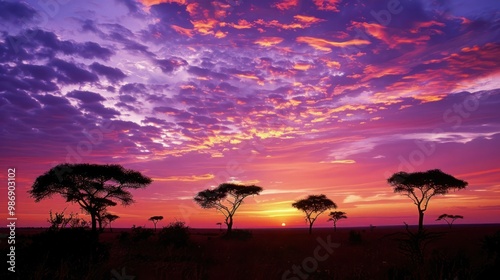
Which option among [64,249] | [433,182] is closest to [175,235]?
[64,249]

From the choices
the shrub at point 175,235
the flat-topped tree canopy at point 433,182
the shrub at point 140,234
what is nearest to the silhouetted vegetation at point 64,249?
the shrub at point 175,235

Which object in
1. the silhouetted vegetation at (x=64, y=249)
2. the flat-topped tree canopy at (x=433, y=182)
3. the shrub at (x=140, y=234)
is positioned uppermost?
the flat-topped tree canopy at (x=433, y=182)

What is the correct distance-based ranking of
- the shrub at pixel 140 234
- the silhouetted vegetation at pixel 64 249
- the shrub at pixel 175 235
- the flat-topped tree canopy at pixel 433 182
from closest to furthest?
the silhouetted vegetation at pixel 64 249 → the shrub at pixel 175 235 → the shrub at pixel 140 234 → the flat-topped tree canopy at pixel 433 182

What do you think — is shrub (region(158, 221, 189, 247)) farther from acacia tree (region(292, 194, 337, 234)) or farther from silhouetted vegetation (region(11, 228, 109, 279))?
acacia tree (region(292, 194, 337, 234))

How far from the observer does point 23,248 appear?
11.7 metres

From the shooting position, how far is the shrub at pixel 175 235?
27.7 m

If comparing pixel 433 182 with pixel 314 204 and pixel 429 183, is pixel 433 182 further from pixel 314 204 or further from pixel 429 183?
pixel 314 204

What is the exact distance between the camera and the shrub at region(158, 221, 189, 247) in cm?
2773

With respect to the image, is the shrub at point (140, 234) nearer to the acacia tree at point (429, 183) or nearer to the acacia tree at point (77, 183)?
the acacia tree at point (77, 183)

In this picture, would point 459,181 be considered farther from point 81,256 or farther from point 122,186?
point 81,256

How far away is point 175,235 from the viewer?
28.4m

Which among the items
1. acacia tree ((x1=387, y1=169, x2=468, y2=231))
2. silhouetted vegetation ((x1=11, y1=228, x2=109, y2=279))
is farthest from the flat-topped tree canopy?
silhouetted vegetation ((x1=11, y1=228, x2=109, y2=279))

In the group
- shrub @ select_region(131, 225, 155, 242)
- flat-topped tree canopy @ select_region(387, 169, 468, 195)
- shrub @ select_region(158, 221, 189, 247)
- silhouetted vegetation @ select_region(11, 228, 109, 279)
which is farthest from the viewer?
flat-topped tree canopy @ select_region(387, 169, 468, 195)

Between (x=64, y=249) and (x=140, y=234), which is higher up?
(x=64, y=249)
